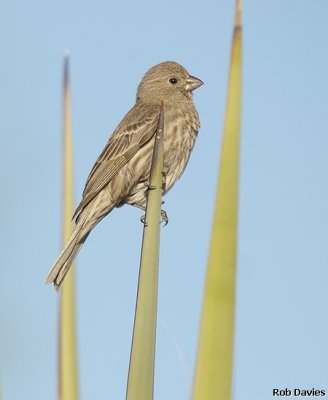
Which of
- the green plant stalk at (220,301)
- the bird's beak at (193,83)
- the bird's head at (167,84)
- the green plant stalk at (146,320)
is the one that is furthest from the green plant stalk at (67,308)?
the bird's beak at (193,83)

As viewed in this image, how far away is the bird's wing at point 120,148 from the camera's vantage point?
6.56 m

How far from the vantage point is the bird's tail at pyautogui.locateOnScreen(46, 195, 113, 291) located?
201 inches

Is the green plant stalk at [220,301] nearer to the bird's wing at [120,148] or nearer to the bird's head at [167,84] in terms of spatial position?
the bird's wing at [120,148]

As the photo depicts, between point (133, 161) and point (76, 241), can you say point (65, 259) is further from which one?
point (133, 161)

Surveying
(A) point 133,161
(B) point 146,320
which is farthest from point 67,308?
(A) point 133,161

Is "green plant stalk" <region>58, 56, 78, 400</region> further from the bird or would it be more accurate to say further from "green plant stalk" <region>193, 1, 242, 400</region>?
the bird

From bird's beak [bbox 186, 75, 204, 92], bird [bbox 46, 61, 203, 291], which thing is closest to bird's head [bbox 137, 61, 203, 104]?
bird's beak [bbox 186, 75, 204, 92]

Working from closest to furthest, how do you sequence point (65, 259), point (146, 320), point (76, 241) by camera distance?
point (146, 320), point (65, 259), point (76, 241)

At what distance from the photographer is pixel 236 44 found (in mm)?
1928

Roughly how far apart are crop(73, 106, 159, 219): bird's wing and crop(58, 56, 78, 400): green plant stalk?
3939mm

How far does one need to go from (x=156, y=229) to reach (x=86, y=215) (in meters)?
4.17

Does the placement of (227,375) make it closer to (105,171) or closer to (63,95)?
(63,95)

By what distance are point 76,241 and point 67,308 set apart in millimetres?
3746

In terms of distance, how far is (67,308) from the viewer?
2.24m
